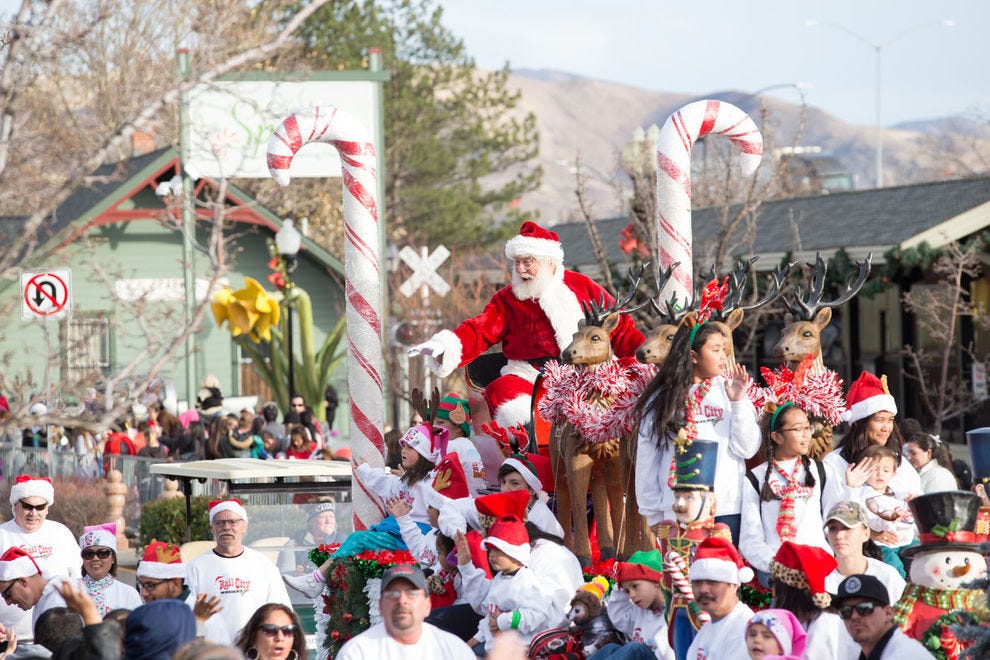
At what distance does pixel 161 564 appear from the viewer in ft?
25.7

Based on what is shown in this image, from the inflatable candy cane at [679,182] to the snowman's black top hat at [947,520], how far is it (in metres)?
2.92

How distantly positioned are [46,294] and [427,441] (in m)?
5.76

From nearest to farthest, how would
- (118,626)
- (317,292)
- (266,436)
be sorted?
1. (118,626)
2. (266,436)
3. (317,292)

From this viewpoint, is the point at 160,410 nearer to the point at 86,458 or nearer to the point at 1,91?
the point at 86,458

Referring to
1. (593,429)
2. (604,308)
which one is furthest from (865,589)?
(604,308)

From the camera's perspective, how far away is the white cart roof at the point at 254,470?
1139cm

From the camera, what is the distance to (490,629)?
25.0 feet

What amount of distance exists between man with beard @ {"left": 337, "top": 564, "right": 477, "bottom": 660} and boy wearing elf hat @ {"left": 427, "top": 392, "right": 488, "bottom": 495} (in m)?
3.00

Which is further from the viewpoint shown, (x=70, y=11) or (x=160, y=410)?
(x=160, y=410)

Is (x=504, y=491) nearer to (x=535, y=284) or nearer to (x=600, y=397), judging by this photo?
(x=600, y=397)

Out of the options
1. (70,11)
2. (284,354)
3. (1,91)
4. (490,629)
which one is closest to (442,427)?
(490,629)

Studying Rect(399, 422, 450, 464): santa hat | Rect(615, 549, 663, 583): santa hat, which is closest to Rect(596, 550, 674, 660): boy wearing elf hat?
Rect(615, 549, 663, 583): santa hat

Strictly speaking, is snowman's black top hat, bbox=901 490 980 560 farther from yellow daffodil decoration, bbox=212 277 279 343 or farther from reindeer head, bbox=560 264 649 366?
yellow daffodil decoration, bbox=212 277 279 343

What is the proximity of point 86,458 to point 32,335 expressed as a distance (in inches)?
448
